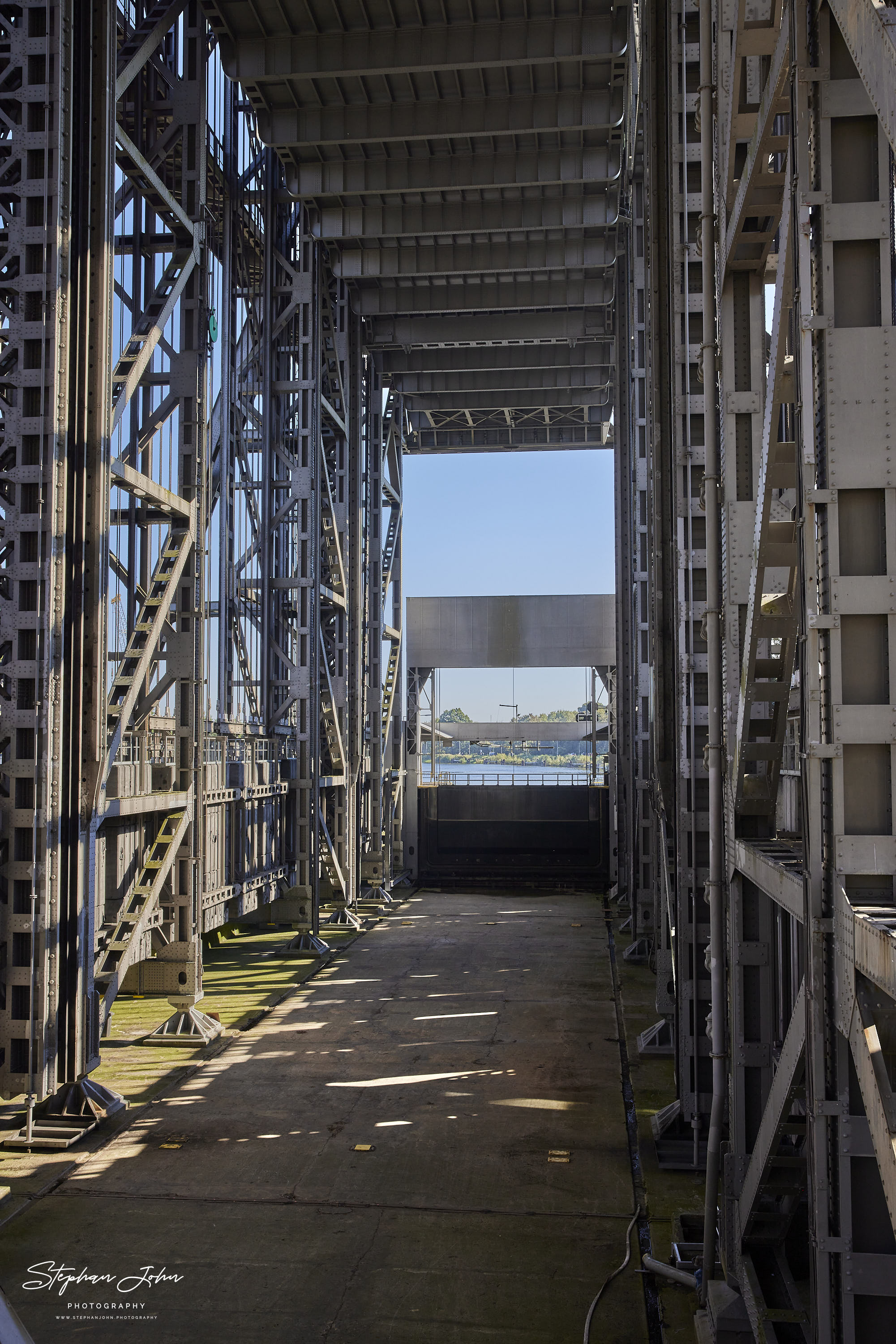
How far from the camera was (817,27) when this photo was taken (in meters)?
4.93

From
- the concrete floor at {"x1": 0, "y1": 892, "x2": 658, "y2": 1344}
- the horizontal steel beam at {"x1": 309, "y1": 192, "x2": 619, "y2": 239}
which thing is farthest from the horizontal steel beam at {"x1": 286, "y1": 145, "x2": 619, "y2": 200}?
the concrete floor at {"x1": 0, "y1": 892, "x2": 658, "y2": 1344}

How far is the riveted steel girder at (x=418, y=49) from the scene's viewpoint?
56.6 ft

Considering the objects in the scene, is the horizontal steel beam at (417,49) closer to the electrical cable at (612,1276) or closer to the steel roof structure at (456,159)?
the steel roof structure at (456,159)

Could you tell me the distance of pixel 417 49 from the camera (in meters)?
17.6

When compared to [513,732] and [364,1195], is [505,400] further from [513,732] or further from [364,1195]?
[364,1195]

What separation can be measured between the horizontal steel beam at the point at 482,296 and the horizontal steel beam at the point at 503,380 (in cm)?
411

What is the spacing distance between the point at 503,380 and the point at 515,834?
1334cm

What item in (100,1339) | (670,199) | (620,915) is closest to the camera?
(100,1339)

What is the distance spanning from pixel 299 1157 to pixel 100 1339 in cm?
334

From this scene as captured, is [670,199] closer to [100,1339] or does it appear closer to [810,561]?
[810,561]

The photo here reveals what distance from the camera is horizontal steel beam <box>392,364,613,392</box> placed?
102ft

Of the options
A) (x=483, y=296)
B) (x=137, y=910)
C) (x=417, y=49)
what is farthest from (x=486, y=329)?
(x=137, y=910)

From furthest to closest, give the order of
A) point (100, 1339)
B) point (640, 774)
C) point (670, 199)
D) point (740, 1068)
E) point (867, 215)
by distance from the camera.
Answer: point (640, 774)
point (670, 199)
point (740, 1068)
point (100, 1339)
point (867, 215)

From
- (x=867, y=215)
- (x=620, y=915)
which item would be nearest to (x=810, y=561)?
(x=867, y=215)
